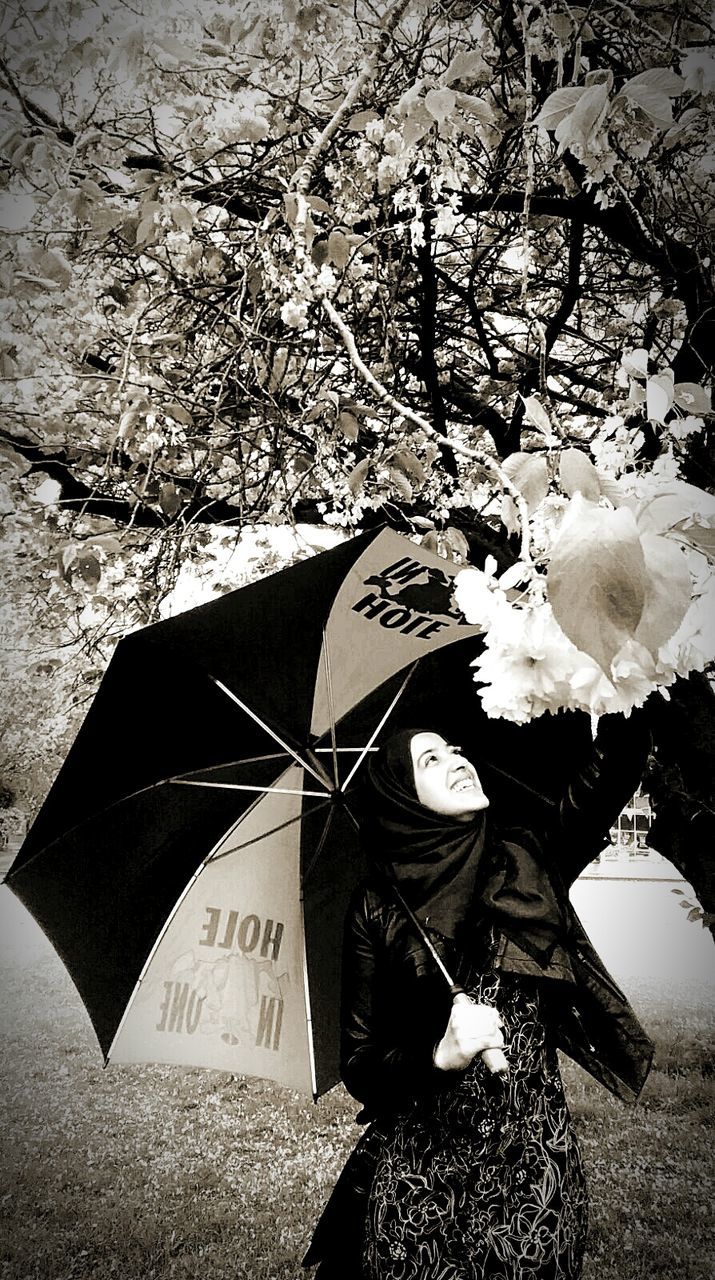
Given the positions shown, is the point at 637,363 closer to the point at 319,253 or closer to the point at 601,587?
the point at 319,253

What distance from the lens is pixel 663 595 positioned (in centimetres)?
75

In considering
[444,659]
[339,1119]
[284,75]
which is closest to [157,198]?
[284,75]

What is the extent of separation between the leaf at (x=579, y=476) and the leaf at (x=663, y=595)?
9cm

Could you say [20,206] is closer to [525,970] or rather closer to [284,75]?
[284,75]

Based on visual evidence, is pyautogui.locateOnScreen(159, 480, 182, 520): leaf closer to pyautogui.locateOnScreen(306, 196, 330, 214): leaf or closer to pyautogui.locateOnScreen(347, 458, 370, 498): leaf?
pyautogui.locateOnScreen(347, 458, 370, 498): leaf

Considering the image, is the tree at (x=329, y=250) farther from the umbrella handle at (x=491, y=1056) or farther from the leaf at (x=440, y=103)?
the umbrella handle at (x=491, y=1056)

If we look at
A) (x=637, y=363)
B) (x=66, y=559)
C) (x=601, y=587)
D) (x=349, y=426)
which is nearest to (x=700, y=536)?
(x=601, y=587)

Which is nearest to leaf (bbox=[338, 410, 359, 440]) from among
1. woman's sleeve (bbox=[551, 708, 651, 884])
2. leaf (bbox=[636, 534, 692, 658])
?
woman's sleeve (bbox=[551, 708, 651, 884])

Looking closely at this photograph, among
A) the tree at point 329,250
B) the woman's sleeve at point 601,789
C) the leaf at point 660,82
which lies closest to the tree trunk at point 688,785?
the tree at point 329,250

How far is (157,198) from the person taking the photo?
2.08m

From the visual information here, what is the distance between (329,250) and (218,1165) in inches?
97.0

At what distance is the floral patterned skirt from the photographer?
3.96ft

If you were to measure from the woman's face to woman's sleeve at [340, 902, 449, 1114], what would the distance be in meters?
0.22

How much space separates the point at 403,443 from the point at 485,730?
104 centimetres
